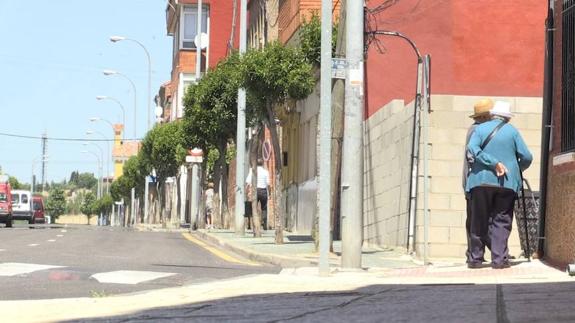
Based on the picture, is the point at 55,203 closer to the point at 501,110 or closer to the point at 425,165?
the point at 425,165

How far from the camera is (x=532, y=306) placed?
24.8 feet

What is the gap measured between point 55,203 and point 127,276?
165m

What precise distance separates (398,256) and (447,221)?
1.05 metres

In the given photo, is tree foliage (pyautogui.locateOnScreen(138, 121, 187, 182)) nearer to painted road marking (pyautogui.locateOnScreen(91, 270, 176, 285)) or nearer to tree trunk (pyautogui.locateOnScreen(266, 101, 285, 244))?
tree trunk (pyautogui.locateOnScreen(266, 101, 285, 244))

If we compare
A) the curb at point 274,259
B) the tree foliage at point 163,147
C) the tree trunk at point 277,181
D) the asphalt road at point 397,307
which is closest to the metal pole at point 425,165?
the curb at point 274,259

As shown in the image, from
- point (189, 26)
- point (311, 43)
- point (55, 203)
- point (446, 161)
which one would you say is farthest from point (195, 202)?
point (55, 203)

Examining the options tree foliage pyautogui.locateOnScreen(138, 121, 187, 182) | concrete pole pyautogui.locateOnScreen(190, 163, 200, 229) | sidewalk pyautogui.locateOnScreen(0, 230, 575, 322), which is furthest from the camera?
tree foliage pyautogui.locateOnScreen(138, 121, 187, 182)

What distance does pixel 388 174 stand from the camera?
17375 millimetres

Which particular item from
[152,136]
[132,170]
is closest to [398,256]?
[152,136]

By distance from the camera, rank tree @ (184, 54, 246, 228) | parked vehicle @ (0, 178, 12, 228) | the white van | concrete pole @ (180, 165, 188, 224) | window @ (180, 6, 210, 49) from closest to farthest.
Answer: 1. tree @ (184, 54, 246, 228)
2. parked vehicle @ (0, 178, 12, 228)
3. the white van
4. concrete pole @ (180, 165, 188, 224)
5. window @ (180, 6, 210, 49)

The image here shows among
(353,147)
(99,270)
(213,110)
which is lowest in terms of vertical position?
(99,270)

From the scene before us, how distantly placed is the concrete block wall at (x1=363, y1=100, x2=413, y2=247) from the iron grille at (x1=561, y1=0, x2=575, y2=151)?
4.37 metres

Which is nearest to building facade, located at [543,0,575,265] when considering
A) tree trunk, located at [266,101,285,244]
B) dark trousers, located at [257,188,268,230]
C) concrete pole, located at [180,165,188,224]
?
tree trunk, located at [266,101,285,244]

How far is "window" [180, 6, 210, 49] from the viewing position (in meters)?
67.6
